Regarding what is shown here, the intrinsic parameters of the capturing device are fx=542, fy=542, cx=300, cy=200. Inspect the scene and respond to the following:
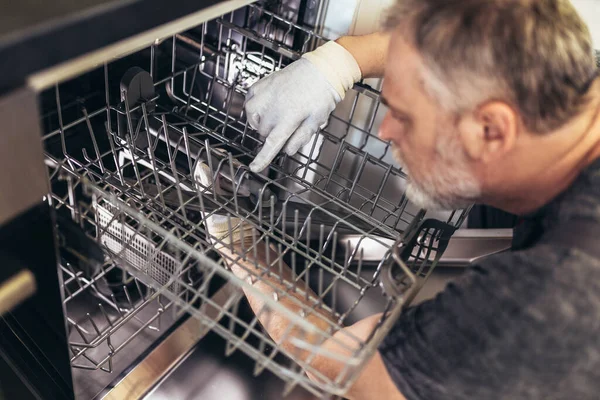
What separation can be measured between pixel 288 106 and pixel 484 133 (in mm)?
339

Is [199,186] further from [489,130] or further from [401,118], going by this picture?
[489,130]

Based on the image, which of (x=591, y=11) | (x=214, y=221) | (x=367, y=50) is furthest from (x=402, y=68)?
(x=591, y=11)

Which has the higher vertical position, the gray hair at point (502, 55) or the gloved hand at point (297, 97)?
the gray hair at point (502, 55)

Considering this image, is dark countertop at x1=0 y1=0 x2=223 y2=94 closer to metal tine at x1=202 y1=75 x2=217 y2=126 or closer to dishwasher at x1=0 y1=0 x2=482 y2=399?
dishwasher at x1=0 y1=0 x2=482 y2=399

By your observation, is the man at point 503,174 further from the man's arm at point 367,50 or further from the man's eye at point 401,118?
the man's arm at point 367,50

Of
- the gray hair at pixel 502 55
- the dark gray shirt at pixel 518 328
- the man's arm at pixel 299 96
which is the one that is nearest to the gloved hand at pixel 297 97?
the man's arm at pixel 299 96

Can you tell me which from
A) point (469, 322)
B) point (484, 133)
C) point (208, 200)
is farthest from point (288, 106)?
point (469, 322)

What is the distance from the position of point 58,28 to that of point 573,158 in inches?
23.2

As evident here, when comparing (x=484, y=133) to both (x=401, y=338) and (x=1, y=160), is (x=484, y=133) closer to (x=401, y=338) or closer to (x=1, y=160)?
(x=401, y=338)

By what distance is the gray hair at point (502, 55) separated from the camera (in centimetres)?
59

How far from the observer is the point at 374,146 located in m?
1.20

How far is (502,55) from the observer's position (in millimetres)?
587

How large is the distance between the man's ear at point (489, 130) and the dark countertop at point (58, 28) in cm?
36

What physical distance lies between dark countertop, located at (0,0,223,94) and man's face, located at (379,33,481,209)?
0.96 ft
